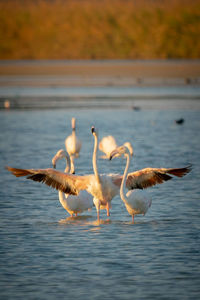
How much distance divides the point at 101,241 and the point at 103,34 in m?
111

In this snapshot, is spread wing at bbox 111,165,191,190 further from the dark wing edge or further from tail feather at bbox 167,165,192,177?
the dark wing edge

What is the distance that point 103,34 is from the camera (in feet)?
389

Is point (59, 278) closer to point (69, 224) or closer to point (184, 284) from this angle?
point (184, 284)

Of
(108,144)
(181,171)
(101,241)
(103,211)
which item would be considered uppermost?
(108,144)

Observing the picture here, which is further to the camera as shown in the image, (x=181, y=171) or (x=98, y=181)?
(x=98, y=181)

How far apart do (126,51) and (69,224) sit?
329ft

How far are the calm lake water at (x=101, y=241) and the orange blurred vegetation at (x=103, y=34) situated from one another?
295 ft

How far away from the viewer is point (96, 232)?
1038 centimetres

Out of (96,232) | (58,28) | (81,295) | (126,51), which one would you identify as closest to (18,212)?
(96,232)

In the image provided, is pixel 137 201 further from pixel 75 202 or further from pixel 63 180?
pixel 63 180

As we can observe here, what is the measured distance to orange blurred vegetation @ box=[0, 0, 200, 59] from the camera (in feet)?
357

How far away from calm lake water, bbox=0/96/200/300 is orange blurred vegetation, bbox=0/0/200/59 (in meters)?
89.9

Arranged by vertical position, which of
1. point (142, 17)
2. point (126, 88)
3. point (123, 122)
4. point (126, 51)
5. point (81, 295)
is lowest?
point (81, 295)

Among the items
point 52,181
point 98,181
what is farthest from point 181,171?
point 52,181
